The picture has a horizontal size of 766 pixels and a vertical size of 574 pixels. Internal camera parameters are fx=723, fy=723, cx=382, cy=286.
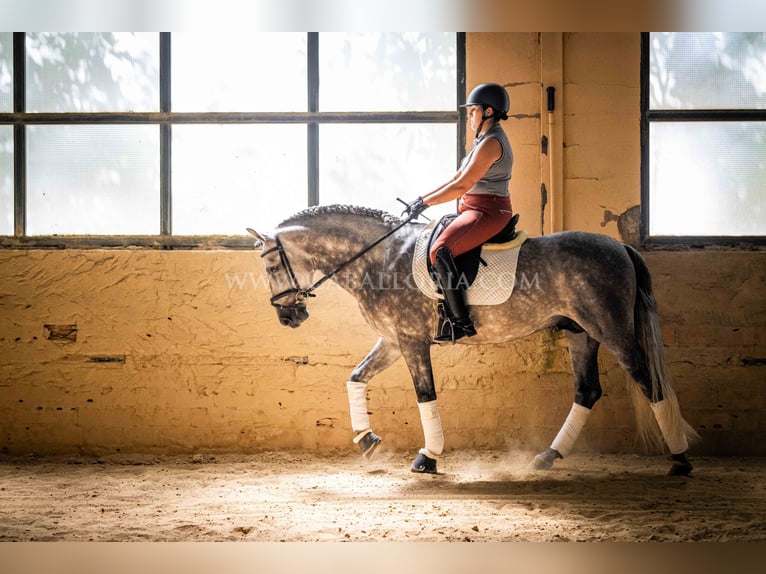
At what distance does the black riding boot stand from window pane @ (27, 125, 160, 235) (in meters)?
2.31

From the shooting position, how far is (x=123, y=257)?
5105 millimetres

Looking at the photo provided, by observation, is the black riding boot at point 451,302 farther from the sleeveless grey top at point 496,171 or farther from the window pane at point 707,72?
the window pane at point 707,72

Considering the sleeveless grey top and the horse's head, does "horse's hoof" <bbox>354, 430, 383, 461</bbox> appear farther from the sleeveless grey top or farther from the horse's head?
the sleeveless grey top

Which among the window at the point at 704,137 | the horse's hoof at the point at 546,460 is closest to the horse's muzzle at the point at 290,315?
the horse's hoof at the point at 546,460

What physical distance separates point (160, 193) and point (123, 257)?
20.6 inches

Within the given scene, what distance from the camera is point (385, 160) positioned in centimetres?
515

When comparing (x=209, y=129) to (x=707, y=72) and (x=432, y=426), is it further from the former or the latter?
(x=707, y=72)

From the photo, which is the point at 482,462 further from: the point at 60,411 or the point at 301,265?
the point at 60,411

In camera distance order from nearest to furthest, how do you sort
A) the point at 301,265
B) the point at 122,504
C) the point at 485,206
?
the point at 122,504 → the point at 485,206 → the point at 301,265

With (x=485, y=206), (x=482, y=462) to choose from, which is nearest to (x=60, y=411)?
(x=482, y=462)

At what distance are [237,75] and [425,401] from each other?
8.90 ft

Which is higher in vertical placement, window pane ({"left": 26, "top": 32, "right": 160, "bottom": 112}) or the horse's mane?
window pane ({"left": 26, "top": 32, "right": 160, "bottom": 112})

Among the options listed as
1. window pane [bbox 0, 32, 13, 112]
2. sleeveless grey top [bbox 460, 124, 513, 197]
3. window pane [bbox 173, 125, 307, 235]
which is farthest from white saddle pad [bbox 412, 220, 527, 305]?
window pane [bbox 0, 32, 13, 112]

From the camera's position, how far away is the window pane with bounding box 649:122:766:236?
5047mm
